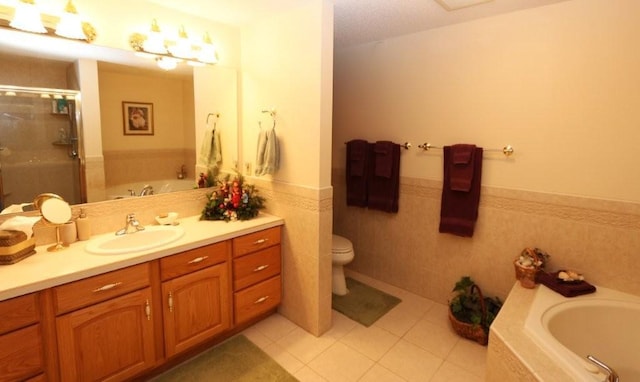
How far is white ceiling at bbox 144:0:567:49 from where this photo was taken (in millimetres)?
2135

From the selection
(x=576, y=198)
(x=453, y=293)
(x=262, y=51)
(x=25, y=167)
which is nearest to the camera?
(x=25, y=167)

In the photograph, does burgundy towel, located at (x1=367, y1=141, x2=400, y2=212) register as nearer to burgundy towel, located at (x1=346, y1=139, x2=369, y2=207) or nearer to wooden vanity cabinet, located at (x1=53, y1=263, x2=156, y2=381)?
burgundy towel, located at (x1=346, y1=139, x2=369, y2=207)

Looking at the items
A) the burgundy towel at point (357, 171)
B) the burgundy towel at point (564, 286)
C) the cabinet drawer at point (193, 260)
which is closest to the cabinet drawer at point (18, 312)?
the cabinet drawer at point (193, 260)

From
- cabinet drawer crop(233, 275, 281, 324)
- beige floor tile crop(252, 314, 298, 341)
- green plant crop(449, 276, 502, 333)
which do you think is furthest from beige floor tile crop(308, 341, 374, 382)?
green plant crop(449, 276, 502, 333)

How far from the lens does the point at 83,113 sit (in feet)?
6.51

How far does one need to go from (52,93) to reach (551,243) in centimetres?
325

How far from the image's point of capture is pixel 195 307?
2.03m

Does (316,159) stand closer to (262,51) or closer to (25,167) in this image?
(262,51)

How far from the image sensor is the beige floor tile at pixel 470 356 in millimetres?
2087

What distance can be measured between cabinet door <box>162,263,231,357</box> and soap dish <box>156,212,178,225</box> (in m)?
0.49

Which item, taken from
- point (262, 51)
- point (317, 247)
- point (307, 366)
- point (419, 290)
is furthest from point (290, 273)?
point (262, 51)

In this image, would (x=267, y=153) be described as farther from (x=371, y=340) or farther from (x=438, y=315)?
(x=438, y=315)

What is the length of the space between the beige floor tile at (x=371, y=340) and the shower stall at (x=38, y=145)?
6.57 ft

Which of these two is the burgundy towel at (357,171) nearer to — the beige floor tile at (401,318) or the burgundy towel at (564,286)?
the beige floor tile at (401,318)
